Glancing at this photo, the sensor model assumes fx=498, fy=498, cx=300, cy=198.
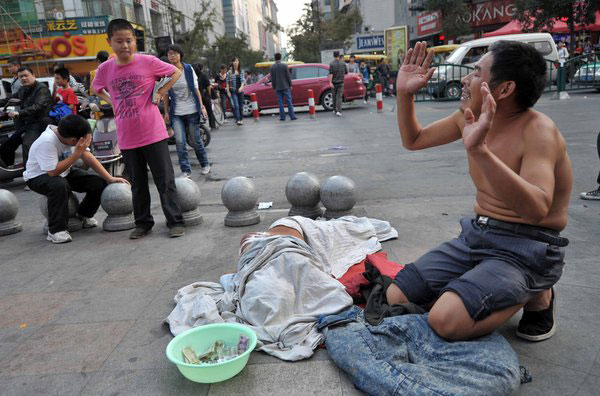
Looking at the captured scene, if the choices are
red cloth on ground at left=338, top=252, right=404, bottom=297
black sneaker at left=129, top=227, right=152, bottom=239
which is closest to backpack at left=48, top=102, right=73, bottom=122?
A: black sneaker at left=129, top=227, right=152, bottom=239

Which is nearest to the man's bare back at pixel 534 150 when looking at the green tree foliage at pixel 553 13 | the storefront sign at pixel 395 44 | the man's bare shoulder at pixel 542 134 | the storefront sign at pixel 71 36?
the man's bare shoulder at pixel 542 134

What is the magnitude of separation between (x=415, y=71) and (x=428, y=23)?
39290 mm

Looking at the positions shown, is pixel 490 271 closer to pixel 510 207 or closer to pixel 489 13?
pixel 510 207

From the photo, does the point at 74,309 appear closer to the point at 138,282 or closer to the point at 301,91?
the point at 138,282

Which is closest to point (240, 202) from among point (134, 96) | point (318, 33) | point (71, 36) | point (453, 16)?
point (134, 96)

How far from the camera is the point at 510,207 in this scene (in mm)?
2285

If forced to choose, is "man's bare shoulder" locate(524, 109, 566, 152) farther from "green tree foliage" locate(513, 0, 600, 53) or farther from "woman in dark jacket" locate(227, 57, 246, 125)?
"green tree foliage" locate(513, 0, 600, 53)

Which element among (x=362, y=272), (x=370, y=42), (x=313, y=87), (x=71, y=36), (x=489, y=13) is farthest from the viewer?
(x=370, y=42)

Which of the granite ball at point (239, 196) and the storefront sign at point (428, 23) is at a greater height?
the storefront sign at point (428, 23)

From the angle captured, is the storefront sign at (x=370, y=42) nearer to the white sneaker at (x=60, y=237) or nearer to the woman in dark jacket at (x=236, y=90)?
the woman in dark jacket at (x=236, y=90)

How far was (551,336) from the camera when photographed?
2615 mm

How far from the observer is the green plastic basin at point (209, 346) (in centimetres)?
227

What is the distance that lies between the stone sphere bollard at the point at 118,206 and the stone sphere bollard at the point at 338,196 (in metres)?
2.07

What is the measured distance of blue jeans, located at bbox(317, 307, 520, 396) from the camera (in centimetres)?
206
